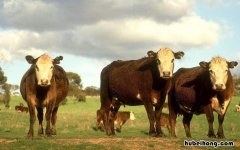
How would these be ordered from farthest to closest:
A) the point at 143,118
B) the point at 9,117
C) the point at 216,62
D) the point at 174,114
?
the point at 143,118 → the point at 9,117 → the point at 174,114 → the point at 216,62

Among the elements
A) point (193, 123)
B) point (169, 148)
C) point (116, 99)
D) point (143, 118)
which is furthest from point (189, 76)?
point (143, 118)

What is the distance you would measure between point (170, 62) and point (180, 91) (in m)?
2.37

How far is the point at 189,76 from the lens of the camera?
17.3 m

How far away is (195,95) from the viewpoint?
16203 millimetres

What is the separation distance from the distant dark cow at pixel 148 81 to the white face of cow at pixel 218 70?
119 cm

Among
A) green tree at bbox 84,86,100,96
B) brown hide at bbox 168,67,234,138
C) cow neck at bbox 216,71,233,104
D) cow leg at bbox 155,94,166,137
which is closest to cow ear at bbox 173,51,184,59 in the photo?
brown hide at bbox 168,67,234,138

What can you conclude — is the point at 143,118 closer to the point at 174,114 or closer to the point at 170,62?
the point at 174,114

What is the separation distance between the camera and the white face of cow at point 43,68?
14813 mm

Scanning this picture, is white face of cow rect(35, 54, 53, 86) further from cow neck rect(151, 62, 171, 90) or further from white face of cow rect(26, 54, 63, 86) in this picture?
cow neck rect(151, 62, 171, 90)

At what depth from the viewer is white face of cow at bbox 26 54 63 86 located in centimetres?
1481

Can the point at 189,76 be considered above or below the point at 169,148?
above

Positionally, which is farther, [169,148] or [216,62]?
[216,62]

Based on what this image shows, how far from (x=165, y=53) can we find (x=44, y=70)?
4.40 m

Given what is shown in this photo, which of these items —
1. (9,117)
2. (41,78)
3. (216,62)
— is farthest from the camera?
(9,117)
